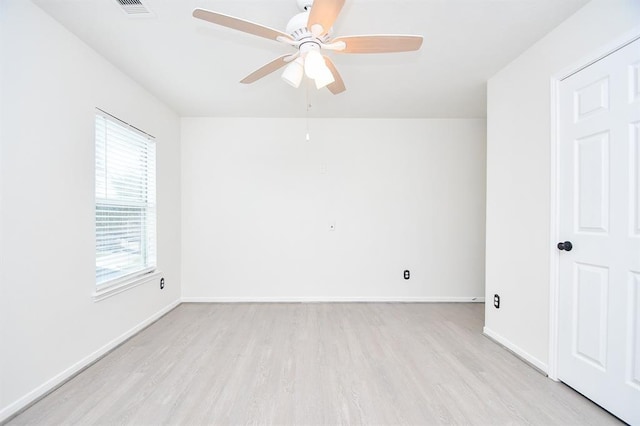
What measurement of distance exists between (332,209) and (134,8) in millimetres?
2732

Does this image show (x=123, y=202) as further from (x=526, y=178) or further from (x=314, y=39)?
(x=526, y=178)

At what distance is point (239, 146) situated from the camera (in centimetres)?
382

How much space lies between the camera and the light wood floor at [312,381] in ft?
5.42

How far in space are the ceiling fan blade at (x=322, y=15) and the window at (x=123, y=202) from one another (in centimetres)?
199

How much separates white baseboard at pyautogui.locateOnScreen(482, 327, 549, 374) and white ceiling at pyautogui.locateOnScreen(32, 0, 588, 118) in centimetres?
238

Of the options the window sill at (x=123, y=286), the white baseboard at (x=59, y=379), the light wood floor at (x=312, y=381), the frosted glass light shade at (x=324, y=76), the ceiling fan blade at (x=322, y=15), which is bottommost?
the light wood floor at (x=312, y=381)

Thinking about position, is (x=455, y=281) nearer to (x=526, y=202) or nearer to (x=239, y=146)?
(x=526, y=202)

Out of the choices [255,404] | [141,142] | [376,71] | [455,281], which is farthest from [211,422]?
[455,281]

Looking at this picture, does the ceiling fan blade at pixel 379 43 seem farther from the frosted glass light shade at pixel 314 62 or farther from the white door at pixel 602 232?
the white door at pixel 602 232

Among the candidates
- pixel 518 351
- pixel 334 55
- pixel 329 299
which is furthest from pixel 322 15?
pixel 329 299

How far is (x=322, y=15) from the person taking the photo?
4.36 ft

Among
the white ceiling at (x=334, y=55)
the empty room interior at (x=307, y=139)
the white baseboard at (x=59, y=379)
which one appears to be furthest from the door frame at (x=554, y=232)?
the white baseboard at (x=59, y=379)

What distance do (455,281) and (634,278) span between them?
2.38 metres

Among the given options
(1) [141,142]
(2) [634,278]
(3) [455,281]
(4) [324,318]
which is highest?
(1) [141,142]
